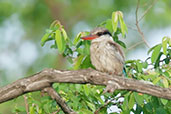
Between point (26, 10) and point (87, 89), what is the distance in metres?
6.18

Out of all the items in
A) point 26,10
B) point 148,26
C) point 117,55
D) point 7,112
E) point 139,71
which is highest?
point 26,10

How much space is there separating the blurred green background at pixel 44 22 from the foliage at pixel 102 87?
4240mm

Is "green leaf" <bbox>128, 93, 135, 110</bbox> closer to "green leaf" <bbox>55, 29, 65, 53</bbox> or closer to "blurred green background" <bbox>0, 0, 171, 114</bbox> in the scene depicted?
"green leaf" <bbox>55, 29, 65, 53</bbox>

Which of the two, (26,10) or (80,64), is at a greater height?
(26,10)

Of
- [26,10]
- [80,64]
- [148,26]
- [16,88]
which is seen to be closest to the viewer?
[16,88]

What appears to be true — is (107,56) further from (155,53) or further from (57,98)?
(57,98)

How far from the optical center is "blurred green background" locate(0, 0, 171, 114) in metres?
8.17

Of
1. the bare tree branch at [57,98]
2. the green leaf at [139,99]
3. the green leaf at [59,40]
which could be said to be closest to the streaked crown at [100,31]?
the green leaf at [59,40]

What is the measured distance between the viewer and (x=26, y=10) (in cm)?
945

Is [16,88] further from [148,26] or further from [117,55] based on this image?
[148,26]

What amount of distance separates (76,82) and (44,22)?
6.11 m

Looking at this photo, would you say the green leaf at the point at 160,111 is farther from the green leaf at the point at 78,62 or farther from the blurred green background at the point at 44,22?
the blurred green background at the point at 44,22

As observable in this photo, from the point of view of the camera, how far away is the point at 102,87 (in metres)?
3.61

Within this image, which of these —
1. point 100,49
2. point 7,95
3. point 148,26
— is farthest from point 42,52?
point 7,95
